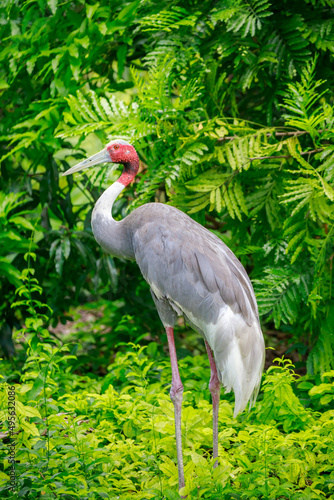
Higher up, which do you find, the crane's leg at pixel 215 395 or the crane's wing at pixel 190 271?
the crane's wing at pixel 190 271

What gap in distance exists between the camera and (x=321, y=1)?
4105mm

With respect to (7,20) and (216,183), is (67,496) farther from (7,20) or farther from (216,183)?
(7,20)

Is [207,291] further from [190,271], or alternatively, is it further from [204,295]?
[190,271]

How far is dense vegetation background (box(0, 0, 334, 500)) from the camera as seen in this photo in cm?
328

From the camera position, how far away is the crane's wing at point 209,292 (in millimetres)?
3258

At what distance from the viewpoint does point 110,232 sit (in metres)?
3.60

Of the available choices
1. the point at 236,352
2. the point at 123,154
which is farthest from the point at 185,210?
the point at 236,352

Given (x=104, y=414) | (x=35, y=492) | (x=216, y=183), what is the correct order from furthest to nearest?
(x=216, y=183) < (x=104, y=414) < (x=35, y=492)

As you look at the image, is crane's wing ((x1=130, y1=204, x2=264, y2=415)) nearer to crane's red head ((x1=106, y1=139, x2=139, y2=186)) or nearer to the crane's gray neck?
the crane's gray neck

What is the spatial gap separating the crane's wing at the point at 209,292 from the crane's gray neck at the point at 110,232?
0.54 feet

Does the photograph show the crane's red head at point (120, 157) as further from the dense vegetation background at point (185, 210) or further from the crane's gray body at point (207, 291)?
the crane's gray body at point (207, 291)

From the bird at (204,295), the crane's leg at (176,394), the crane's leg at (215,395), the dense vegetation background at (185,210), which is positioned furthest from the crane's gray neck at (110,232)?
the crane's leg at (215,395)

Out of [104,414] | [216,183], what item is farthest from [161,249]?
[104,414]

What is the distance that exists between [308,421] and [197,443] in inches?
30.6
